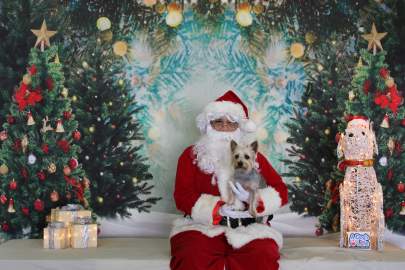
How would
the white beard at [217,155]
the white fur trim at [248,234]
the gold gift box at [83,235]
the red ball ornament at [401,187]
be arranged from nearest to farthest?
the white fur trim at [248,234] → the white beard at [217,155] → the gold gift box at [83,235] → the red ball ornament at [401,187]

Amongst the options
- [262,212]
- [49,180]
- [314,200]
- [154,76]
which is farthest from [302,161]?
[49,180]

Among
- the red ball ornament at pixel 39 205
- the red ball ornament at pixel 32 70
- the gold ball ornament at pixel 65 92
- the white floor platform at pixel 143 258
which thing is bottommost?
the white floor platform at pixel 143 258

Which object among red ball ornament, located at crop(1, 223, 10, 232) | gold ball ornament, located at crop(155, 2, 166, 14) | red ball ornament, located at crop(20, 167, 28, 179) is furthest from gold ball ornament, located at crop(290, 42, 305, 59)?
red ball ornament, located at crop(1, 223, 10, 232)

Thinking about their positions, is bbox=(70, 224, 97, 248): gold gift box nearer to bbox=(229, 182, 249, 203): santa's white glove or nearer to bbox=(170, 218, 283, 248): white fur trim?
bbox=(170, 218, 283, 248): white fur trim

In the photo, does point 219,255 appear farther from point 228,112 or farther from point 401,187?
point 401,187

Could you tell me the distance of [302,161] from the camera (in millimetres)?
4277

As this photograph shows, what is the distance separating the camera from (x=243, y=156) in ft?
11.4

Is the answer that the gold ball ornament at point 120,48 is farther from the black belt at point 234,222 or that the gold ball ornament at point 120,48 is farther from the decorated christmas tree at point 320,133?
the black belt at point 234,222

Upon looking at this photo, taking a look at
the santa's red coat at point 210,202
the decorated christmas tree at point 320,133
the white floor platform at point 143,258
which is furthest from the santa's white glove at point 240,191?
the decorated christmas tree at point 320,133

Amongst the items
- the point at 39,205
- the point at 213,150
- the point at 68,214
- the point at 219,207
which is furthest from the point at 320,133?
the point at 39,205

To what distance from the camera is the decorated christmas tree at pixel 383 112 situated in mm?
4230

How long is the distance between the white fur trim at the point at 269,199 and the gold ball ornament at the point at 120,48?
5.08ft

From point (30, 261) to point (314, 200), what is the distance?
2.16 meters

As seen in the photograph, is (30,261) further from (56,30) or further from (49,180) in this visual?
(56,30)
